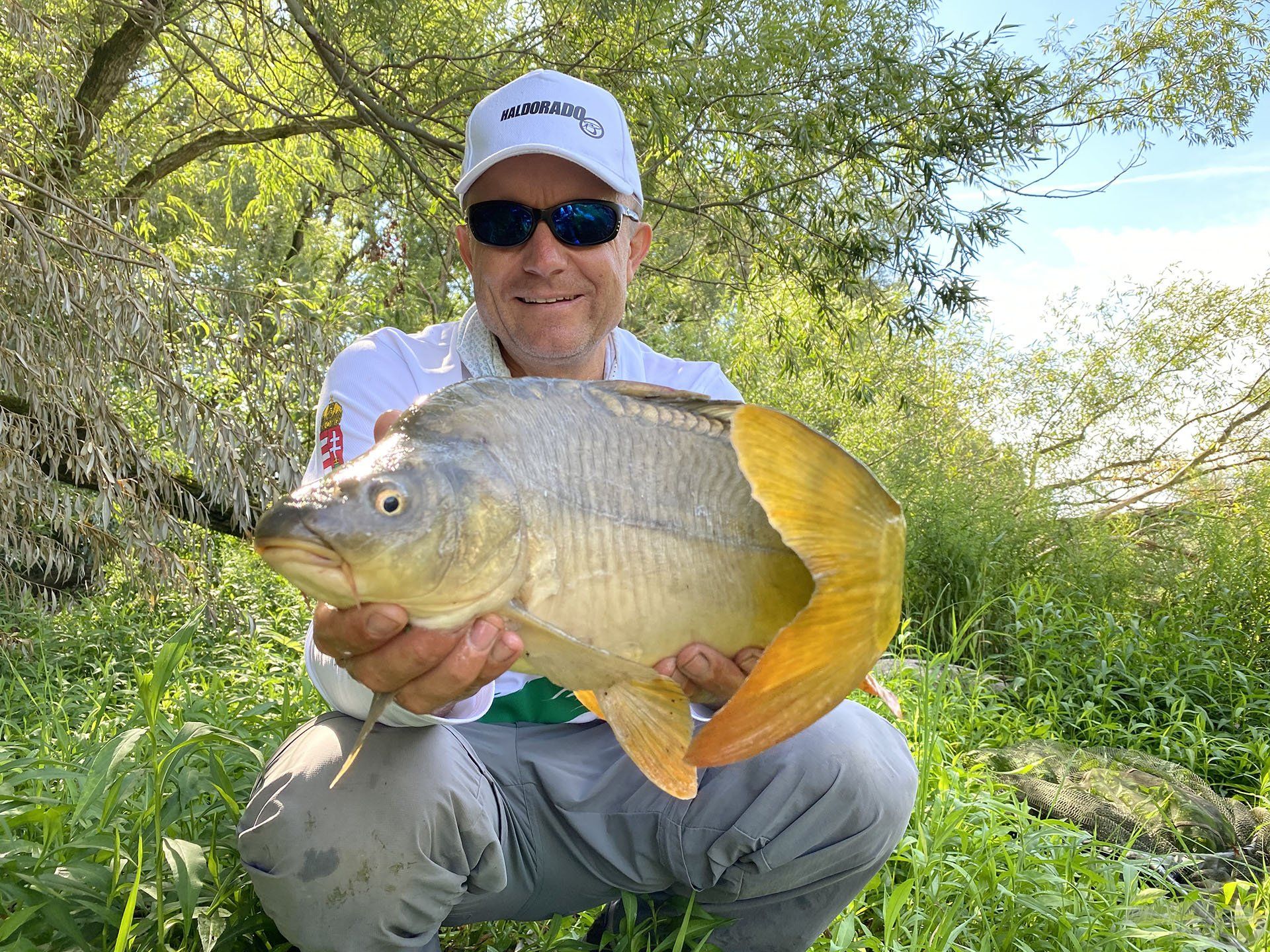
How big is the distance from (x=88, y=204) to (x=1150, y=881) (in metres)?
4.48

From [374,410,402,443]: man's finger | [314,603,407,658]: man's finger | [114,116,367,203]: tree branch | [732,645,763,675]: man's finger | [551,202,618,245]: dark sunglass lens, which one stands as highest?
[114,116,367,203]: tree branch

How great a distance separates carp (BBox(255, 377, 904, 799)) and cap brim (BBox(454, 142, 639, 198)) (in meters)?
0.90

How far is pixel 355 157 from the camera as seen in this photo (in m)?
5.53

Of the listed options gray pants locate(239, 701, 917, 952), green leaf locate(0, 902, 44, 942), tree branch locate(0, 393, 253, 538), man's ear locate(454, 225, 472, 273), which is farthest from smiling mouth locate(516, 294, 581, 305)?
tree branch locate(0, 393, 253, 538)

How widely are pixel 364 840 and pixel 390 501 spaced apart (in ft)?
2.55

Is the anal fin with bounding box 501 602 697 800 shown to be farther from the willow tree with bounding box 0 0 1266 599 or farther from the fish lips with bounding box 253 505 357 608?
the willow tree with bounding box 0 0 1266 599

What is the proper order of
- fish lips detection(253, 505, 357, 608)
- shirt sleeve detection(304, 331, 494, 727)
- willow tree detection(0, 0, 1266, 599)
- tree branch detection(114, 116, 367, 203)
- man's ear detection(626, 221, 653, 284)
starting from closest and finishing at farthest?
fish lips detection(253, 505, 357, 608), shirt sleeve detection(304, 331, 494, 727), man's ear detection(626, 221, 653, 284), willow tree detection(0, 0, 1266, 599), tree branch detection(114, 116, 367, 203)

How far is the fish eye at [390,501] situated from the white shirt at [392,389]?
519mm

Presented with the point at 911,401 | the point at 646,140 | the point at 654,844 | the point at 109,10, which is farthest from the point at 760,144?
the point at 654,844

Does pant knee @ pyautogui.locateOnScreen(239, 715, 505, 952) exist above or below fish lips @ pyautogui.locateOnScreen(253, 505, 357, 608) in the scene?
below

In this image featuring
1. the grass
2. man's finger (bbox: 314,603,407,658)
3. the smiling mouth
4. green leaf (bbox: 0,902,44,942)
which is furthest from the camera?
the smiling mouth

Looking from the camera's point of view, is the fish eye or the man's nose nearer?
the fish eye

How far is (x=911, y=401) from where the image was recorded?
7.21 meters

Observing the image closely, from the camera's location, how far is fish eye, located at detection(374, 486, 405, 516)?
117 cm
